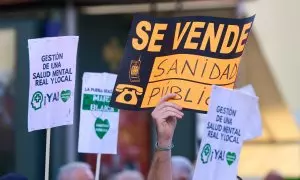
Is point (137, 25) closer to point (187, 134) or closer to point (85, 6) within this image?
point (85, 6)

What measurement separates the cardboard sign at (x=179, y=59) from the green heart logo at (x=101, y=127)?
1.00m

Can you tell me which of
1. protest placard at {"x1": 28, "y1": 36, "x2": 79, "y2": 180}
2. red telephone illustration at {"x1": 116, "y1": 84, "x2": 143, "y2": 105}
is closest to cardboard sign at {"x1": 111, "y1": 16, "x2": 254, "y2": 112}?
red telephone illustration at {"x1": 116, "y1": 84, "x2": 143, "y2": 105}

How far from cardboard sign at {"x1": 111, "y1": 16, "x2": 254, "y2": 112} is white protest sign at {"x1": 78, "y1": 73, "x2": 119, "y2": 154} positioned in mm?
989

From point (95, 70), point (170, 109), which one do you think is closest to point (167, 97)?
point (170, 109)

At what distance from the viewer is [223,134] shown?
21.0 ft

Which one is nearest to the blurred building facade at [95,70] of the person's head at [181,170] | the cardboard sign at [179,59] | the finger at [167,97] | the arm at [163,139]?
the person's head at [181,170]

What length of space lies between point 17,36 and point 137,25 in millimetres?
4617

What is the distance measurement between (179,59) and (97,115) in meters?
1.11

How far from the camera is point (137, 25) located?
20.8 ft

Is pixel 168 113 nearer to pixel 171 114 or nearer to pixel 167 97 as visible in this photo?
pixel 171 114

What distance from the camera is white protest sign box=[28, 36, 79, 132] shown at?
21.9 feet

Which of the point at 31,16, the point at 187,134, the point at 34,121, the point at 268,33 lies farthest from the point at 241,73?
the point at 34,121

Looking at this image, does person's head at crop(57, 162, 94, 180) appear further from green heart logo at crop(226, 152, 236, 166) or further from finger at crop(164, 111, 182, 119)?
finger at crop(164, 111, 182, 119)

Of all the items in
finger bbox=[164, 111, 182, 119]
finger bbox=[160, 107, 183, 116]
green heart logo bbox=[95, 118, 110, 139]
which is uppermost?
finger bbox=[160, 107, 183, 116]
